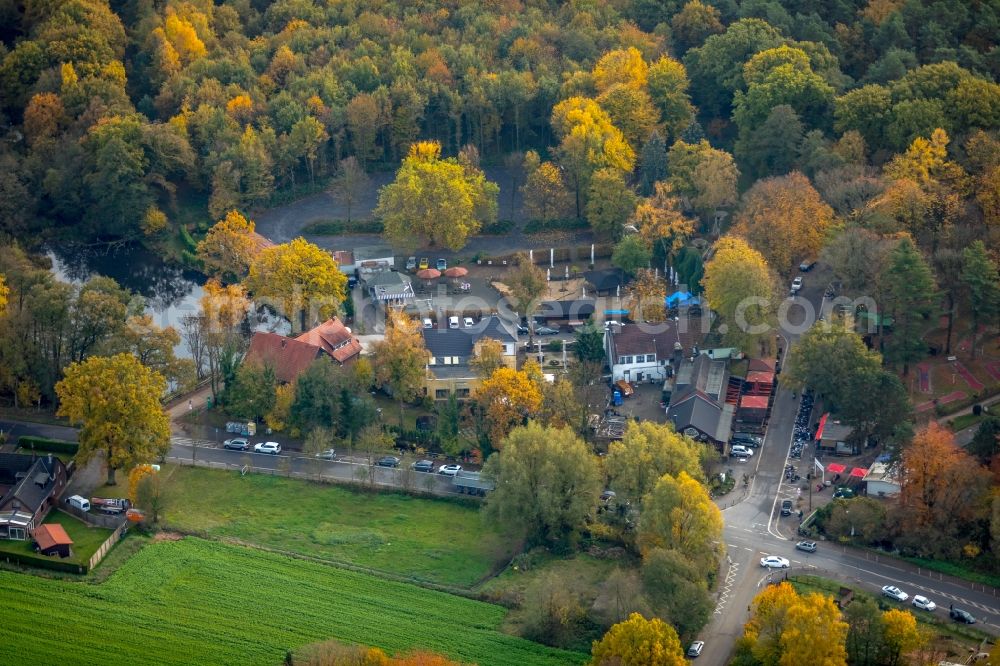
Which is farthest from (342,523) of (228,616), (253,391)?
(253,391)

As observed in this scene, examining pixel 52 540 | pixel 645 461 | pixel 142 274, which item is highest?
pixel 142 274

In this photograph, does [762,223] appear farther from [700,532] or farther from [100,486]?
[100,486]

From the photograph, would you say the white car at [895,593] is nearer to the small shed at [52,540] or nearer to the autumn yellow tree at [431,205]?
the small shed at [52,540]

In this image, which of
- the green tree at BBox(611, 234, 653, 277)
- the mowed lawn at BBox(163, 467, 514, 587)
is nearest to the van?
the mowed lawn at BBox(163, 467, 514, 587)

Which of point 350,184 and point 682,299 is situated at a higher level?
point 350,184

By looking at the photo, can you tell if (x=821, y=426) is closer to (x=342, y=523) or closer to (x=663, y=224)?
(x=663, y=224)
